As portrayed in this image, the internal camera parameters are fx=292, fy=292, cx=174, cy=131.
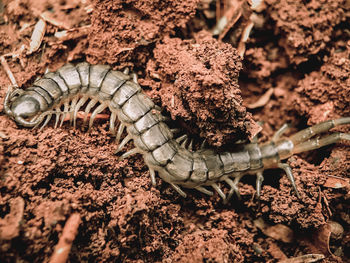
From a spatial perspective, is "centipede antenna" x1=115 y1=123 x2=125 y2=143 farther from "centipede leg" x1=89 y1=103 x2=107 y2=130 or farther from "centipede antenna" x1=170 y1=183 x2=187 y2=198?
"centipede antenna" x1=170 y1=183 x2=187 y2=198

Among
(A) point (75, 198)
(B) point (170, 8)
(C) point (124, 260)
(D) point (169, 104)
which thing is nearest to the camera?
(A) point (75, 198)

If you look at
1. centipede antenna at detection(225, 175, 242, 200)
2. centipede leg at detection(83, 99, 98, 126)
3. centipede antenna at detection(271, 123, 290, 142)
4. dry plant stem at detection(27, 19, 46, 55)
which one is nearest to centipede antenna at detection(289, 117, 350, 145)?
centipede antenna at detection(271, 123, 290, 142)

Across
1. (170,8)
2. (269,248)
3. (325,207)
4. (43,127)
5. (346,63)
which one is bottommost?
(269,248)

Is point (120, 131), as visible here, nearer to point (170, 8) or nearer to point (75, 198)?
point (75, 198)

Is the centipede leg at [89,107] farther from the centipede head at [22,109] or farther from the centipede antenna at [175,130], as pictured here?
the centipede antenna at [175,130]

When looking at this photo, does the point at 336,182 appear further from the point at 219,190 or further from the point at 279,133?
the point at 219,190

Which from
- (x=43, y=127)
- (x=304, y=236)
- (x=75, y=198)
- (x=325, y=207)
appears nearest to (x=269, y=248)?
(x=304, y=236)

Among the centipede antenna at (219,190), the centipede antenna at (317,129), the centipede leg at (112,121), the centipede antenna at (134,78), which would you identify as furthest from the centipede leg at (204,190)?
the centipede antenna at (134,78)
